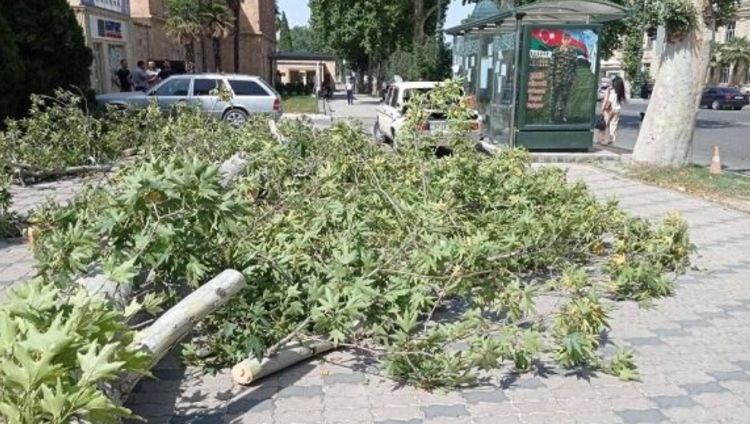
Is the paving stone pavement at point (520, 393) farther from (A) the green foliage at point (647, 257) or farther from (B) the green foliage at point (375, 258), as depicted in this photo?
(A) the green foliage at point (647, 257)

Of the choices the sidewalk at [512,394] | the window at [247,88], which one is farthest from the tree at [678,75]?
the window at [247,88]

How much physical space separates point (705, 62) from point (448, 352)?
899 centimetres

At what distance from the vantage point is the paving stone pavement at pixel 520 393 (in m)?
3.37

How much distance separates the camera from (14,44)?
12.0 metres

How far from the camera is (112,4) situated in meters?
23.8

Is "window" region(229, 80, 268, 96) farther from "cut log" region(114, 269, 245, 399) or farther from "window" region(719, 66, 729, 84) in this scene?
"window" region(719, 66, 729, 84)

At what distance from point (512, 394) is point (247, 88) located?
15.1m

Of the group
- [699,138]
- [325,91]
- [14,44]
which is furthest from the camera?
[325,91]

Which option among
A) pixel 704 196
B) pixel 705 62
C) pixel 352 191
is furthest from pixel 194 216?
pixel 705 62

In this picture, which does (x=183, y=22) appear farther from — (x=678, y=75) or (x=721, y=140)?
(x=678, y=75)

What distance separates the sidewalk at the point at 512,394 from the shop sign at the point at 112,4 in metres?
20.6

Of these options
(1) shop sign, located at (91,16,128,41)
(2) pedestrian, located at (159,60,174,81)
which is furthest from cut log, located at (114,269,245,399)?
(2) pedestrian, located at (159,60,174,81)

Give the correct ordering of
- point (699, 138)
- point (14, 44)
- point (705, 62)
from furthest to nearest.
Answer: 1. point (699, 138)
2. point (14, 44)
3. point (705, 62)

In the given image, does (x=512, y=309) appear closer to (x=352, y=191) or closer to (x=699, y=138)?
(x=352, y=191)
